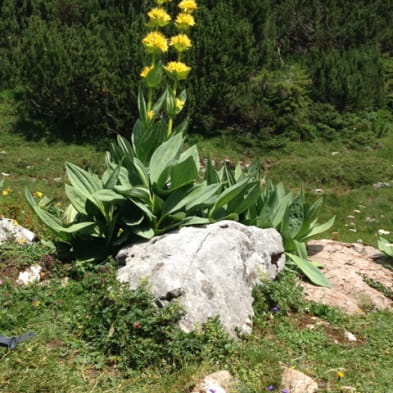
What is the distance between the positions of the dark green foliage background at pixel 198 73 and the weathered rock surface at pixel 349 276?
7133 millimetres

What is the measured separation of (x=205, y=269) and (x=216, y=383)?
3.34 feet

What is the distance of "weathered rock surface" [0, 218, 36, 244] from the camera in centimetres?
475

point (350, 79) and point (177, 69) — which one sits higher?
point (177, 69)

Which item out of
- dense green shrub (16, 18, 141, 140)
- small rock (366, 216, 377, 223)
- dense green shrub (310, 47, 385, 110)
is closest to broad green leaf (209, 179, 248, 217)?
small rock (366, 216, 377, 223)

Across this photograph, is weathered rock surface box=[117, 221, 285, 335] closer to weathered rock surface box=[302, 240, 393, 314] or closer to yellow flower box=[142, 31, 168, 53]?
weathered rock surface box=[302, 240, 393, 314]

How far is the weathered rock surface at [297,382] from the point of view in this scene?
3229 millimetres

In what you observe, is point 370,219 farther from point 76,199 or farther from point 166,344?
point 166,344

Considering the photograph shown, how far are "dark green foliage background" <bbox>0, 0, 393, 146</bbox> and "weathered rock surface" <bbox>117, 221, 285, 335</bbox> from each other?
27.9ft

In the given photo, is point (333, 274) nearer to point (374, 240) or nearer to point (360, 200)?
point (374, 240)

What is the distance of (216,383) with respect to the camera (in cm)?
318

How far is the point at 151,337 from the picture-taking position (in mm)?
3529

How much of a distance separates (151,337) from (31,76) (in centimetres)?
1051

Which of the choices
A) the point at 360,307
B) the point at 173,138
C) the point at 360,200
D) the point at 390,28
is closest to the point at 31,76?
the point at 360,200

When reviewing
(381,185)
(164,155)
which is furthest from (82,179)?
(381,185)
